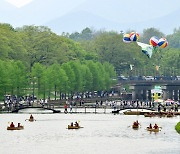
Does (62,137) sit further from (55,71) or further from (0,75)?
(55,71)

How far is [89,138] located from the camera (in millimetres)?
103250

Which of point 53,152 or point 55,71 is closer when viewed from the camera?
point 53,152

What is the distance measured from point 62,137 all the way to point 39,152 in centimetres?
1846

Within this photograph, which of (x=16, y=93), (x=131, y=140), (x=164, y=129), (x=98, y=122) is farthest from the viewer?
(x=16, y=93)

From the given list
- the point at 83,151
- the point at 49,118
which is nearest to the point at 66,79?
the point at 49,118

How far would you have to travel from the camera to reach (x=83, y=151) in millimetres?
87500

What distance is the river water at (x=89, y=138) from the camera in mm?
88688

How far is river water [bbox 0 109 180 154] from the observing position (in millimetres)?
88688

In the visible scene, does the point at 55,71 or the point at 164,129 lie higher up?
the point at 55,71

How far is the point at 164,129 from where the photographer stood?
384ft

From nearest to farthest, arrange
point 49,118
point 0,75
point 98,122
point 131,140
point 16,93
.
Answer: point 131,140
point 98,122
point 49,118
point 0,75
point 16,93

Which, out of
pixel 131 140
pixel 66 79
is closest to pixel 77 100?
pixel 66 79

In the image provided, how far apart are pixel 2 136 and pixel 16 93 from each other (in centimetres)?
7831

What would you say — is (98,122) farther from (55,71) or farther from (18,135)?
(55,71)
